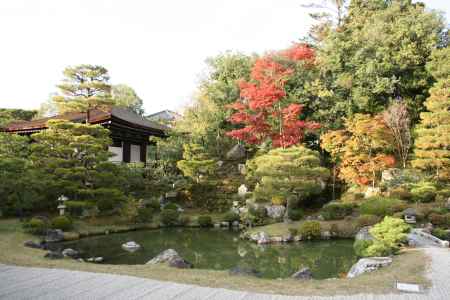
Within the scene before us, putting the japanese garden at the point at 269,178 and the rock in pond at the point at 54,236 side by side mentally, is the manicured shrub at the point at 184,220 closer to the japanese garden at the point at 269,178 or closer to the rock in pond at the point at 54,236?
the japanese garden at the point at 269,178

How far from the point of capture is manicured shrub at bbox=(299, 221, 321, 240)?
12.2 m

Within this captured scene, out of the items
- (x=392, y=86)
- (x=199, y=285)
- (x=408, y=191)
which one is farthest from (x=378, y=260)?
(x=392, y=86)

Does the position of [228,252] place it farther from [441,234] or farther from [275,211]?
[441,234]

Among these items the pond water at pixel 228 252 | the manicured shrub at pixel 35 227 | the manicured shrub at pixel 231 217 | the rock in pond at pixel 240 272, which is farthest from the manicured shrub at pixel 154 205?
the rock in pond at pixel 240 272

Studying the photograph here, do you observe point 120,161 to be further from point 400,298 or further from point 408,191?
point 400,298

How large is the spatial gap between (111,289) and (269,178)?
889 cm

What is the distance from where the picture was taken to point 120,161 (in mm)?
17953

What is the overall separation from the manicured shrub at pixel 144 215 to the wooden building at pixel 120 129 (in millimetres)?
2836

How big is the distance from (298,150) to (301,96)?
7.08 metres

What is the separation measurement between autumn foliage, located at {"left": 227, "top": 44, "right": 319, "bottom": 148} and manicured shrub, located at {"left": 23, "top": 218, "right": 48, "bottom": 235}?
34.6ft

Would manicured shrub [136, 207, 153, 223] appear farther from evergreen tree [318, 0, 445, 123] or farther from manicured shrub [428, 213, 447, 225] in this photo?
evergreen tree [318, 0, 445, 123]

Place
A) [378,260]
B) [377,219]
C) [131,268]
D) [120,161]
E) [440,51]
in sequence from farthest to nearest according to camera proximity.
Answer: [120,161], [440,51], [377,219], [378,260], [131,268]

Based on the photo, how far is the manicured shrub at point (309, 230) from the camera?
12.2 meters

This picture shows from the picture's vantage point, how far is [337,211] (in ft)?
45.7
